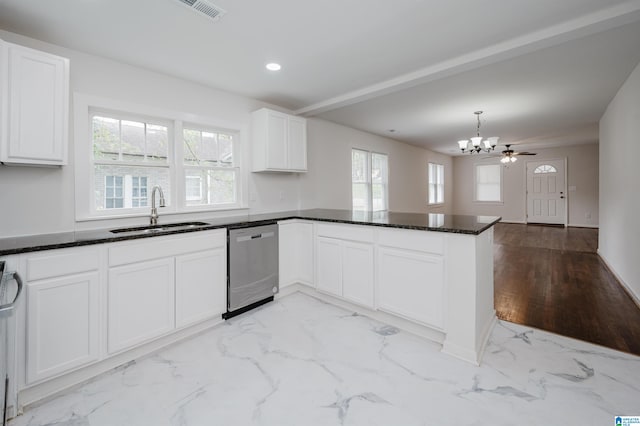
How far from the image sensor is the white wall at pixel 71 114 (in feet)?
7.22

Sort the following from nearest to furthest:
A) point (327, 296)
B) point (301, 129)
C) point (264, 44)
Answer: point (264, 44) < point (327, 296) < point (301, 129)

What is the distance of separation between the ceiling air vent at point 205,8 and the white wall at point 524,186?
10.3 meters

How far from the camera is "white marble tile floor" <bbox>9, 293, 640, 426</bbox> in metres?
1.60

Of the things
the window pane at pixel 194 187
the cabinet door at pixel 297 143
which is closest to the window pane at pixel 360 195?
the cabinet door at pixel 297 143

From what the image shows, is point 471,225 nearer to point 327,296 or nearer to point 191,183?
point 327,296

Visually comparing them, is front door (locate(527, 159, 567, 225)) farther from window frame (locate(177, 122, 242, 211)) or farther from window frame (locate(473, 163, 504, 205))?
window frame (locate(177, 122, 242, 211))

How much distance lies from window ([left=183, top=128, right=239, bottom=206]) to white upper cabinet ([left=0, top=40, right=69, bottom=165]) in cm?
119

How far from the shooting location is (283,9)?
2.01 meters

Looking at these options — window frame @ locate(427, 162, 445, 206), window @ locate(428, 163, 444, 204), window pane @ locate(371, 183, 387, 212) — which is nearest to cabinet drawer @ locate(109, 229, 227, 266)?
window pane @ locate(371, 183, 387, 212)

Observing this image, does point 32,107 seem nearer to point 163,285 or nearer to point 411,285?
point 163,285

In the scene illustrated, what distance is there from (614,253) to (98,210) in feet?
20.9

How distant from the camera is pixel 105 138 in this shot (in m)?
2.70

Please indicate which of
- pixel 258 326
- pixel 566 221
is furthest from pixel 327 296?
pixel 566 221

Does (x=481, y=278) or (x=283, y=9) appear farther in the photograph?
(x=481, y=278)
